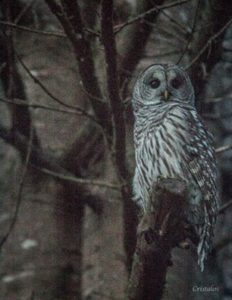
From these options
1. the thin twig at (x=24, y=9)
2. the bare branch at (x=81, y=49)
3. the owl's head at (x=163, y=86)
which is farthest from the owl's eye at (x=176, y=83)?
the thin twig at (x=24, y=9)

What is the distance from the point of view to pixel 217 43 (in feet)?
6.63

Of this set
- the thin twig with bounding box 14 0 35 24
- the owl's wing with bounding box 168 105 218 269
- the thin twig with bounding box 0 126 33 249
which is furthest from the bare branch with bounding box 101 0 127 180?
the thin twig with bounding box 14 0 35 24

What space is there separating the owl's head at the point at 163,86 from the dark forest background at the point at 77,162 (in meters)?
0.03

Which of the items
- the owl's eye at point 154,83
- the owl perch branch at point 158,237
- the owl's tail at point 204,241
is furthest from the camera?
the owl's eye at point 154,83

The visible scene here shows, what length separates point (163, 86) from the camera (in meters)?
2.16

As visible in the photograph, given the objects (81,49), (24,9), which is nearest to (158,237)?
(81,49)

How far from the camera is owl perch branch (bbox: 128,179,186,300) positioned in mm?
1396

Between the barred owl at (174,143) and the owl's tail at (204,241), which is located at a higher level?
the barred owl at (174,143)

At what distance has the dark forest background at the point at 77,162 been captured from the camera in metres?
1.96

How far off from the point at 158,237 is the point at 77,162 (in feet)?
2.52

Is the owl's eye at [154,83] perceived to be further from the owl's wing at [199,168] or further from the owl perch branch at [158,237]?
the owl perch branch at [158,237]

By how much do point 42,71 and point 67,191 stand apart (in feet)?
1.37

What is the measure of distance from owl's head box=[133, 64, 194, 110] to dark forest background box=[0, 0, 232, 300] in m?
0.03

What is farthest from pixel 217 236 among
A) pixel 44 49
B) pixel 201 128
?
pixel 44 49
